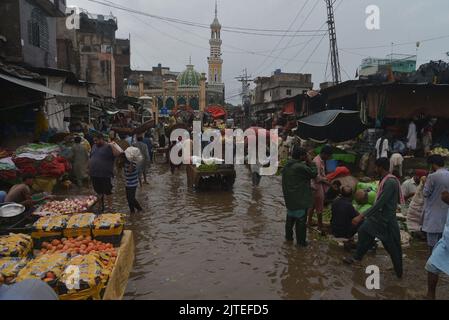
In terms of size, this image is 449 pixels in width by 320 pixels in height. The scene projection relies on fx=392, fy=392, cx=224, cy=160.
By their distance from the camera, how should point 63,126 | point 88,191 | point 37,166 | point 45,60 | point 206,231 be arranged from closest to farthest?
point 206,231 → point 37,166 → point 88,191 → point 63,126 → point 45,60

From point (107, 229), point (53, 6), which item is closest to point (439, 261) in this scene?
point (107, 229)

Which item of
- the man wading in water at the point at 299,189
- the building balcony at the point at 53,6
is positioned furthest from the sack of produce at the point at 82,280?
the building balcony at the point at 53,6

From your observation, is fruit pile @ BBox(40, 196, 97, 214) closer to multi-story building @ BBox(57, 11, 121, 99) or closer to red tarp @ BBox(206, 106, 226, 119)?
multi-story building @ BBox(57, 11, 121, 99)

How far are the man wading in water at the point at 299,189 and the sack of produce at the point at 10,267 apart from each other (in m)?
3.98

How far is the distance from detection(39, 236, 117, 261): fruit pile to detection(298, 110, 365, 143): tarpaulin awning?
25.8 ft

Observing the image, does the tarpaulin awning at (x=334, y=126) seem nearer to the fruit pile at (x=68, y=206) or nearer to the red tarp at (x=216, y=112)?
the fruit pile at (x=68, y=206)

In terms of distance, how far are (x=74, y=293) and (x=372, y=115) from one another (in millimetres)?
11068

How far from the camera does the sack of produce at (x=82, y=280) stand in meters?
3.58

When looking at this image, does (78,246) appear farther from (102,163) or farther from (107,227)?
(102,163)

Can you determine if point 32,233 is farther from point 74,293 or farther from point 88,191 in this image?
point 88,191

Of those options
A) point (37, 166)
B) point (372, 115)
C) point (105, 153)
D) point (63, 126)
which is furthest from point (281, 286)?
point (63, 126)

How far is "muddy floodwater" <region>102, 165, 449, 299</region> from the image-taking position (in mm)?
4918

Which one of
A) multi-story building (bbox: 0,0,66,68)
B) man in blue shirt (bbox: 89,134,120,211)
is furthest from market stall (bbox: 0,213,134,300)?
multi-story building (bbox: 0,0,66,68)

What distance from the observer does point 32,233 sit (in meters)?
4.98
